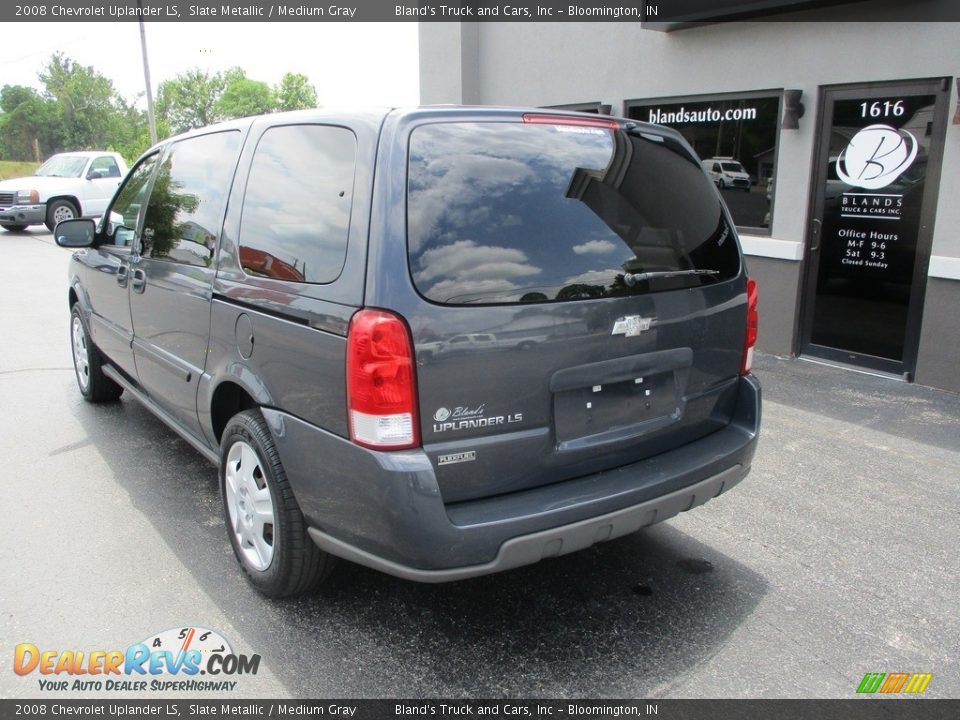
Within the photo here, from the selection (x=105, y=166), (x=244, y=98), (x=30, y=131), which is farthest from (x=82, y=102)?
(x=105, y=166)

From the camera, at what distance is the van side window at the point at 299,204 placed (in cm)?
272

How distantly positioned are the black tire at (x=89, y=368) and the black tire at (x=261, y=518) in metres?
2.74

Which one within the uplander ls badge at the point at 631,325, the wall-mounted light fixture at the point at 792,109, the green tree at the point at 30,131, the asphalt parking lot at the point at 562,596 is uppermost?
the green tree at the point at 30,131

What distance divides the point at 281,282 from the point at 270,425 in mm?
546

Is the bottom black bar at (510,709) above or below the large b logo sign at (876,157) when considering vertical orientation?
below

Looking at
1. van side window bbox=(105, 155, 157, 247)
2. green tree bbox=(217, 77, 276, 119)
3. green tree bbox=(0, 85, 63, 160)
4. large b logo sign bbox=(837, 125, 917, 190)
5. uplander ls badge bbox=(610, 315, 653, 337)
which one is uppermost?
green tree bbox=(217, 77, 276, 119)

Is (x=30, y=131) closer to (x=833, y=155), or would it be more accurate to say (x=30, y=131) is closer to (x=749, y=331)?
(x=833, y=155)

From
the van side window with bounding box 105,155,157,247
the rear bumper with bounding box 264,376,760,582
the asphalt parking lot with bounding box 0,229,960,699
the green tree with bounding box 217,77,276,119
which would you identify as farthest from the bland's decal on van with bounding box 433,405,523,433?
the green tree with bounding box 217,77,276,119

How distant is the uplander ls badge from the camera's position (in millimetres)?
2807

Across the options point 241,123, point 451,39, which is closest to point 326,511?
point 241,123

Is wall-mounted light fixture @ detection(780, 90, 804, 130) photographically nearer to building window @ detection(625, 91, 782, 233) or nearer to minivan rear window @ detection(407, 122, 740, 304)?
building window @ detection(625, 91, 782, 233)

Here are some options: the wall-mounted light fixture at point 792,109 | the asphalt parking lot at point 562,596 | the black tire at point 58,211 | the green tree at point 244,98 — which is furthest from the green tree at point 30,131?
the asphalt parking lot at point 562,596

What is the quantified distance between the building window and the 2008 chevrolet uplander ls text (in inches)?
178

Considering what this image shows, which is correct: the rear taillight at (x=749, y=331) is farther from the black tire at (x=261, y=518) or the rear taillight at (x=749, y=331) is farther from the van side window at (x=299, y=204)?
the black tire at (x=261, y=518)
